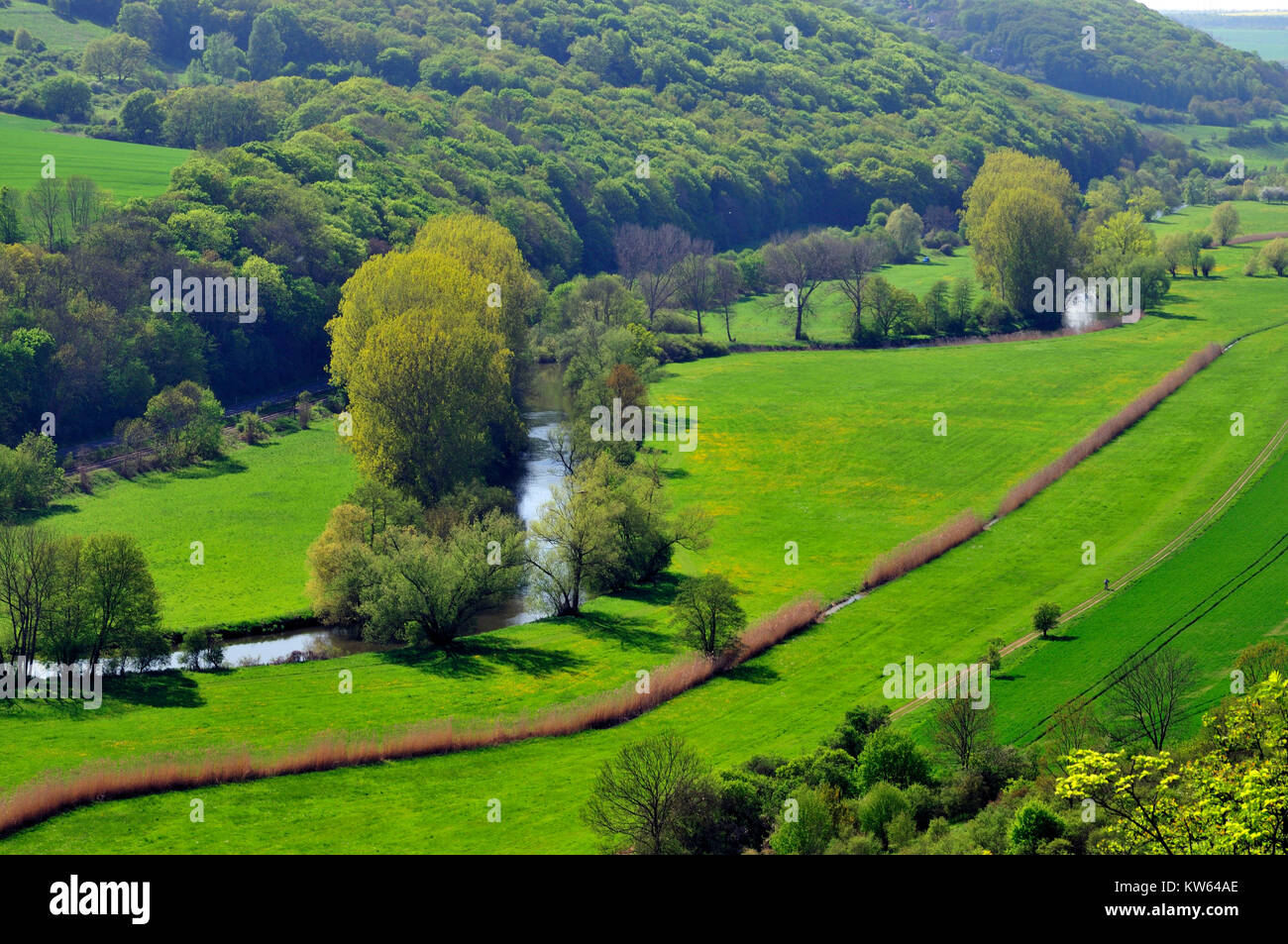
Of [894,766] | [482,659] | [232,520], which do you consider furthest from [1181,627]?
[232,520]

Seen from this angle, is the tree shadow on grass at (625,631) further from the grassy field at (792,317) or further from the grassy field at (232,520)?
the grassy field at (792,317)

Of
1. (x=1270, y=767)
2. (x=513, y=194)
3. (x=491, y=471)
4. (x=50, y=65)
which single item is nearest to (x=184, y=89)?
(x=50, y=65)

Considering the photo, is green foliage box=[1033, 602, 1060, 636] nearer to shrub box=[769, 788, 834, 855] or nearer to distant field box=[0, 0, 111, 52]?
shrub box=[769, 788, 834, 855]

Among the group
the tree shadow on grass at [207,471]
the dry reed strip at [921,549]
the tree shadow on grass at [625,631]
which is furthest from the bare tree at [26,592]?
the dry reed strip at [921,549]

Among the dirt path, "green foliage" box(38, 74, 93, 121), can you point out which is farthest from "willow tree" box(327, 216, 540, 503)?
the dirt path

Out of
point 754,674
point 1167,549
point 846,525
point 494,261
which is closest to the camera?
point 754,674

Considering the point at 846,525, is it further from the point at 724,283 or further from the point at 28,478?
the point at 724,283
